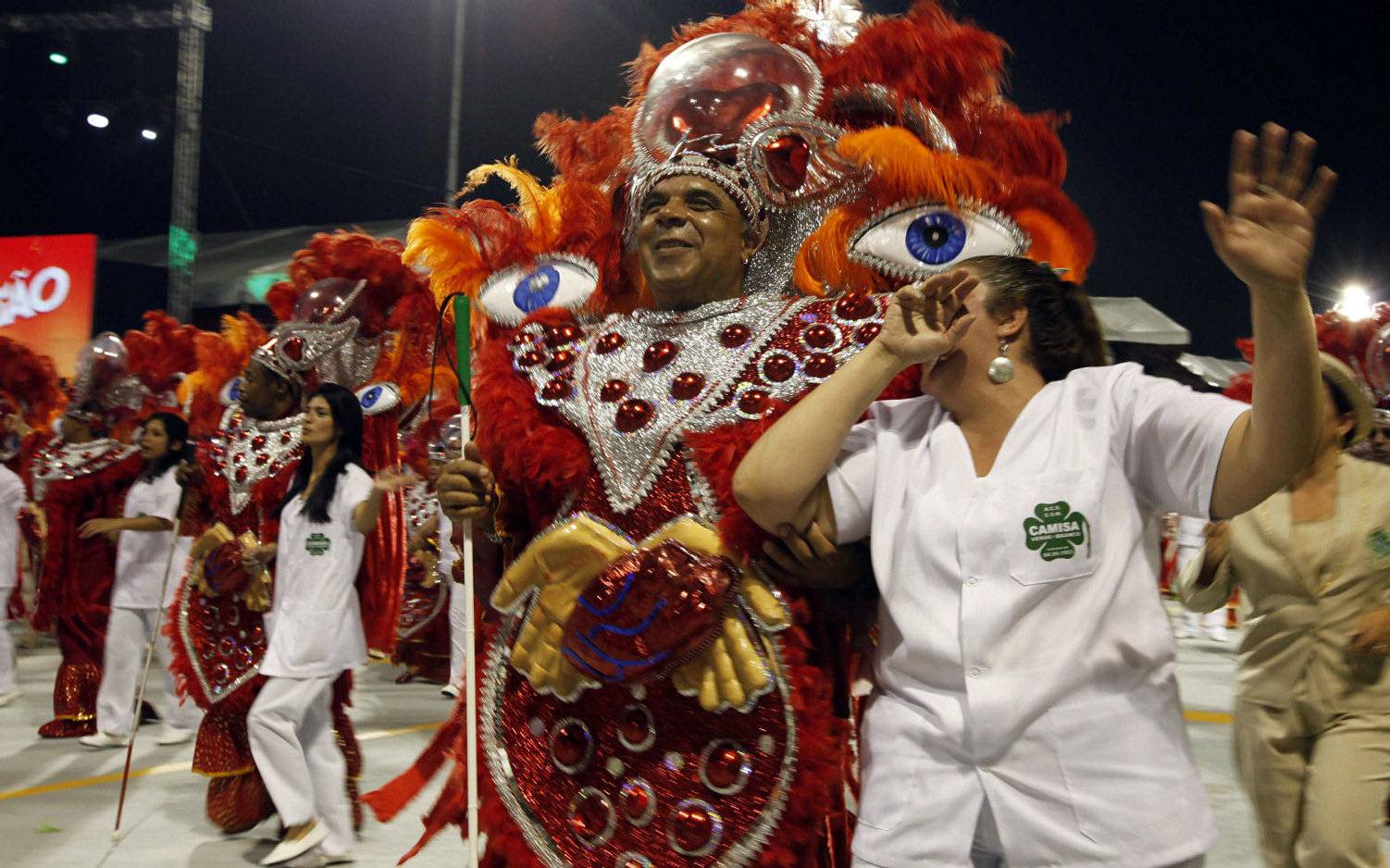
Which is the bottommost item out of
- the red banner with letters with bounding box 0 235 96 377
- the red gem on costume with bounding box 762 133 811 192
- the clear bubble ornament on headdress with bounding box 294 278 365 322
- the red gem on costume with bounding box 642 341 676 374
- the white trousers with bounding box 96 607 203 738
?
the white trousers with bounding box 96 607 203 738

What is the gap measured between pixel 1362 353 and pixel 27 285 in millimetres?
14339

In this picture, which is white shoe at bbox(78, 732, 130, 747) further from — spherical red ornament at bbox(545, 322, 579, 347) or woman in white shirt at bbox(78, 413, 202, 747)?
spherical red ornament at bbox(545, 322, 579, 347)

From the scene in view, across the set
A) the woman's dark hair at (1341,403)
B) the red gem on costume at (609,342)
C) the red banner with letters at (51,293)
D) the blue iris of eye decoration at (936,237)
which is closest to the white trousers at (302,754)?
the red gem on costume at (609,342)

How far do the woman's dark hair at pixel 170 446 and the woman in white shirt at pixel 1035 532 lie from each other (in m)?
6.03

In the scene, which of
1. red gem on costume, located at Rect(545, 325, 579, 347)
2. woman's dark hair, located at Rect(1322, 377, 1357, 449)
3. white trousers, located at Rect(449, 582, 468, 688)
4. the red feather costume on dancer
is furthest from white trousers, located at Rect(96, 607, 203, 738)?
woman's dark hair, located at Rect(1322, 377, 1357, 449)

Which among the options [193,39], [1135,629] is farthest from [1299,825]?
[193,39]

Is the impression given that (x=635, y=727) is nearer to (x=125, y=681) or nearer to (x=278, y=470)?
(x=278, y=470)

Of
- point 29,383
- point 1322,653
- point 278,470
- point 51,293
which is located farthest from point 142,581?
point 51,293

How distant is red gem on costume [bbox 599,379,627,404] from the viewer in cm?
257

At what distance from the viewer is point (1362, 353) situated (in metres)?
5.04

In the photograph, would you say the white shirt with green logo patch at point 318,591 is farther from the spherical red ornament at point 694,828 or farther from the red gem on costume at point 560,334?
the spherical red ornament at point 694,828

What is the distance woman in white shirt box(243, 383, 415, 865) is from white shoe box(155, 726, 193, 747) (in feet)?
7.87

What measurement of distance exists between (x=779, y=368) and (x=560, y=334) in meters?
0.55

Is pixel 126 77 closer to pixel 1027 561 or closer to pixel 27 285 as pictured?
pixel 27 285
